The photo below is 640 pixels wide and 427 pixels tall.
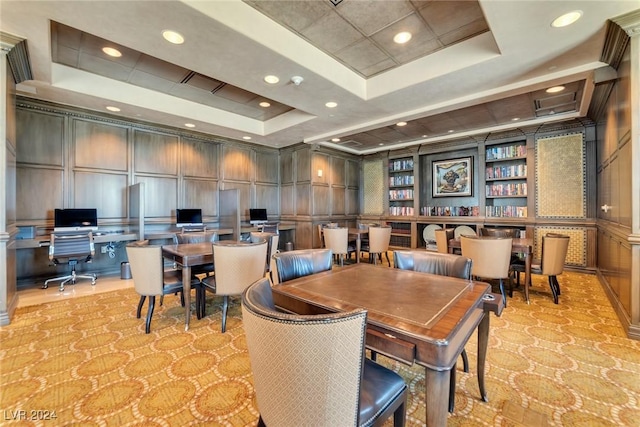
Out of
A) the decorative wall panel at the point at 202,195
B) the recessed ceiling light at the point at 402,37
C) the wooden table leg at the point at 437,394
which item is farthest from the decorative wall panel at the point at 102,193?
the wooden table leg at the point at 437,394

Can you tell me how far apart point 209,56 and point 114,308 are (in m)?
3.15

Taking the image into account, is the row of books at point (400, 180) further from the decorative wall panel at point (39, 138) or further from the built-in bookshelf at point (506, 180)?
the decorative wall panel at point (39, 138)

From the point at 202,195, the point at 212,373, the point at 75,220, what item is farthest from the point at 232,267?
the point at 202,195

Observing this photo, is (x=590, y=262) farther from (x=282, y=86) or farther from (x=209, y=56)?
(x=209, y=56)

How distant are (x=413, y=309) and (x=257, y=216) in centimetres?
586

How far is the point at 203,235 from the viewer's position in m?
4.04

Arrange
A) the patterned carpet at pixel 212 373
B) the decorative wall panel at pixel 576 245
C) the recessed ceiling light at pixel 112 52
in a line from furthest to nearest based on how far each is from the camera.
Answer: the decorative wall panel at pixel 576 245 < the recessed ceiling light at pixel 112 52 < the patterned carpet at pixel 212 373

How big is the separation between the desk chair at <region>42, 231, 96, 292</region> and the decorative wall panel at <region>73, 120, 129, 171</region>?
1.39m

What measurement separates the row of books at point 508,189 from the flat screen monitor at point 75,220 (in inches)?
305

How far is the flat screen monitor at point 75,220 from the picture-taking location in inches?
167

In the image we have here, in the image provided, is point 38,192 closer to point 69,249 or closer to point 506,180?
point 69,249

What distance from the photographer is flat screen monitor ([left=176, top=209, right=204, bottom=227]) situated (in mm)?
5438

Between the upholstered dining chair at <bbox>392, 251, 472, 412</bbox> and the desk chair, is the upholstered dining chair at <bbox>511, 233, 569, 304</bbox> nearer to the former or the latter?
the upholstered dining chair at <bbox>392, 251, 472, 412</bbox>

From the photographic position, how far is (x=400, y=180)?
746cm
